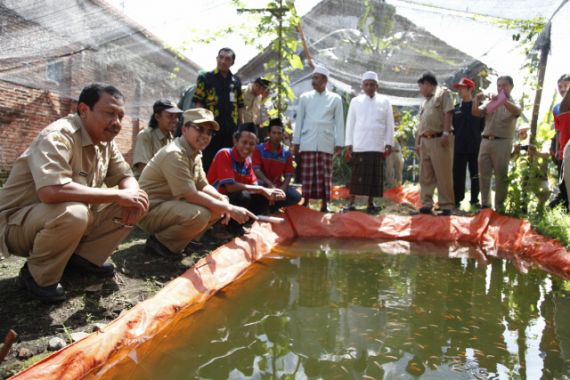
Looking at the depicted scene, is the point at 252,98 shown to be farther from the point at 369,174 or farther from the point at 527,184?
the point at 527,184

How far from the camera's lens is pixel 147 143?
3637mm

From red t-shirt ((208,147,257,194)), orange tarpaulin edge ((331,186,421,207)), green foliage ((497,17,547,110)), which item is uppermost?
green foliage ((497,17,547,110))

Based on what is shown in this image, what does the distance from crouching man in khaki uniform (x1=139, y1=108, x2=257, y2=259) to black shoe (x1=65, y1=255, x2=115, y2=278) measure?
1.66ft

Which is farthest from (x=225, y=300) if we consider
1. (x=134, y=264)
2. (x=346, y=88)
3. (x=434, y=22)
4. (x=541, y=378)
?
(x=346, y=88)

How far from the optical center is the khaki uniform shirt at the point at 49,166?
1.95 metres

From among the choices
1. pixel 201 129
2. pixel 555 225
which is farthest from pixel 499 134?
pixel 201 129

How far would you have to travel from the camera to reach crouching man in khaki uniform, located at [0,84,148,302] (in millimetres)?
1968

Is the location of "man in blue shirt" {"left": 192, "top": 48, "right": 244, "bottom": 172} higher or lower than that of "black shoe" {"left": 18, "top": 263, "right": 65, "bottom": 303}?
higher

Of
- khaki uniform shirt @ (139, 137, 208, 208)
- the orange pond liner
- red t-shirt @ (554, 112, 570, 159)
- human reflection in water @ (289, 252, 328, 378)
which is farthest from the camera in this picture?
red t-shirt @ (554, 112, 570, 159)

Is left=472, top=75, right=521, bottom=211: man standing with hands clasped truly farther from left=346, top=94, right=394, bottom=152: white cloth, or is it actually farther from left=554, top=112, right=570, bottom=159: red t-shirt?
left=346, top=94, right=394, bottom=152: white cloth

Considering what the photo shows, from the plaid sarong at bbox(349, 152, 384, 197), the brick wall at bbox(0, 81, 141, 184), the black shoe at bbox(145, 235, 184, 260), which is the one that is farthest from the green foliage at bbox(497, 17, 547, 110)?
the brick wall at bbox(0, 81, 141, 184)

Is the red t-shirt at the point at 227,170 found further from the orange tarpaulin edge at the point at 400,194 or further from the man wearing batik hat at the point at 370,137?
the orange tarpaulin edge at the point at 400,194

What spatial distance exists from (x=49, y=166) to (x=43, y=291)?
588mm

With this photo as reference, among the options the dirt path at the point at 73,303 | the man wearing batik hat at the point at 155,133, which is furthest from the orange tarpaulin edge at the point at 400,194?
the dirt path at the point at 73,303
